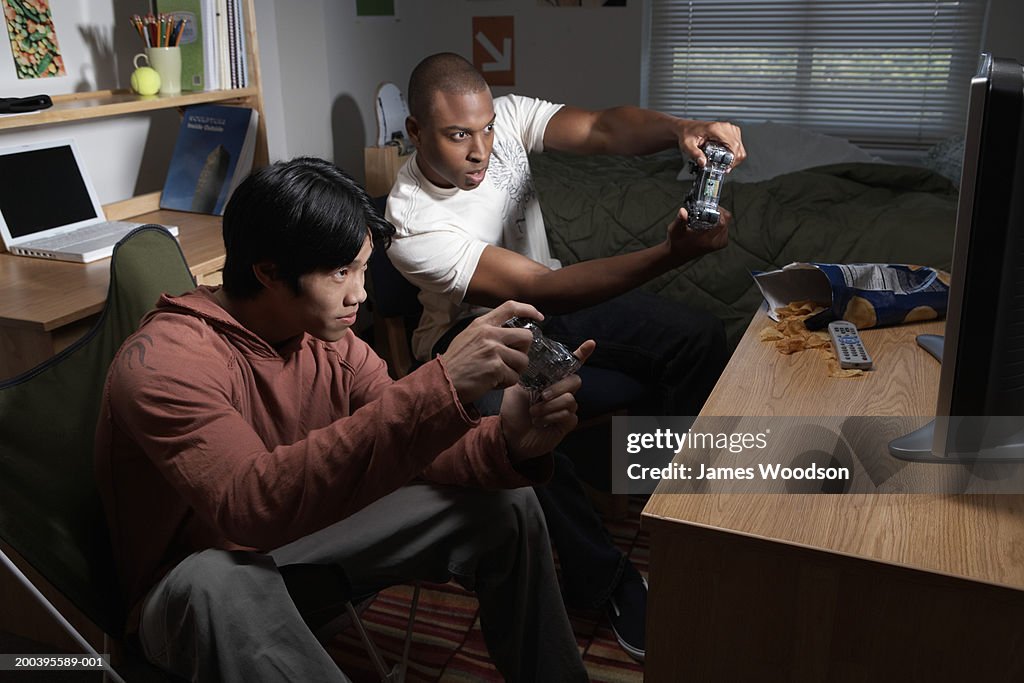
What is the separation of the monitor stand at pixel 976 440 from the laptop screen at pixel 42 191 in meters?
1.88

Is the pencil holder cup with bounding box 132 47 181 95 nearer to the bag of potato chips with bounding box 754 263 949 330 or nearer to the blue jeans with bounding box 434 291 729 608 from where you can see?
the blue jeans with bounding box 434 291 729 608

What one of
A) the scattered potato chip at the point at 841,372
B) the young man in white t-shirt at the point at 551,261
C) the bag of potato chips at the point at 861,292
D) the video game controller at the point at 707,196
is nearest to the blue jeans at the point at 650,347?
the young man in white t-shirt at the point at 551,261

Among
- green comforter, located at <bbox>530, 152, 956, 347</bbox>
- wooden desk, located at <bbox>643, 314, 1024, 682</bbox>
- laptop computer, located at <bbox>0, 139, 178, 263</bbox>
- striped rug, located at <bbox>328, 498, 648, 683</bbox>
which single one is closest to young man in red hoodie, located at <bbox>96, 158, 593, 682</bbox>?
wooden desk, located at <bbox>643, 314, 1024, 682</bbox>

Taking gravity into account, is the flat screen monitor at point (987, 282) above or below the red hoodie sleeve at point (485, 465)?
above

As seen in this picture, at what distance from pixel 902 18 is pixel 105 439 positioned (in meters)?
3.93

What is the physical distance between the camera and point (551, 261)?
223 centimetres

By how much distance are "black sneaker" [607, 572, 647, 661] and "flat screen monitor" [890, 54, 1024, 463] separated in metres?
0.77

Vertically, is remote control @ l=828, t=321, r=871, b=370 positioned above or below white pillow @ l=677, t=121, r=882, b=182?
below

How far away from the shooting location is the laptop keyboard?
6.40 feet

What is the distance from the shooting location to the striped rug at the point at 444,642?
5.49 feet

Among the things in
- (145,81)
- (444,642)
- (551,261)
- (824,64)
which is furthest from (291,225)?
(824,64)

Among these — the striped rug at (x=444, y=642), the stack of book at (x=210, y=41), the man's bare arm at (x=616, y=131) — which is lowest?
the striped rug at (x=444, y=642)

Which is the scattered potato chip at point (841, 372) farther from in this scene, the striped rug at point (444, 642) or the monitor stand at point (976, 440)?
the striped rug at point (444, 642)

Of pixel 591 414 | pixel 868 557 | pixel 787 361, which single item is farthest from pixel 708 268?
pixel 868 557
